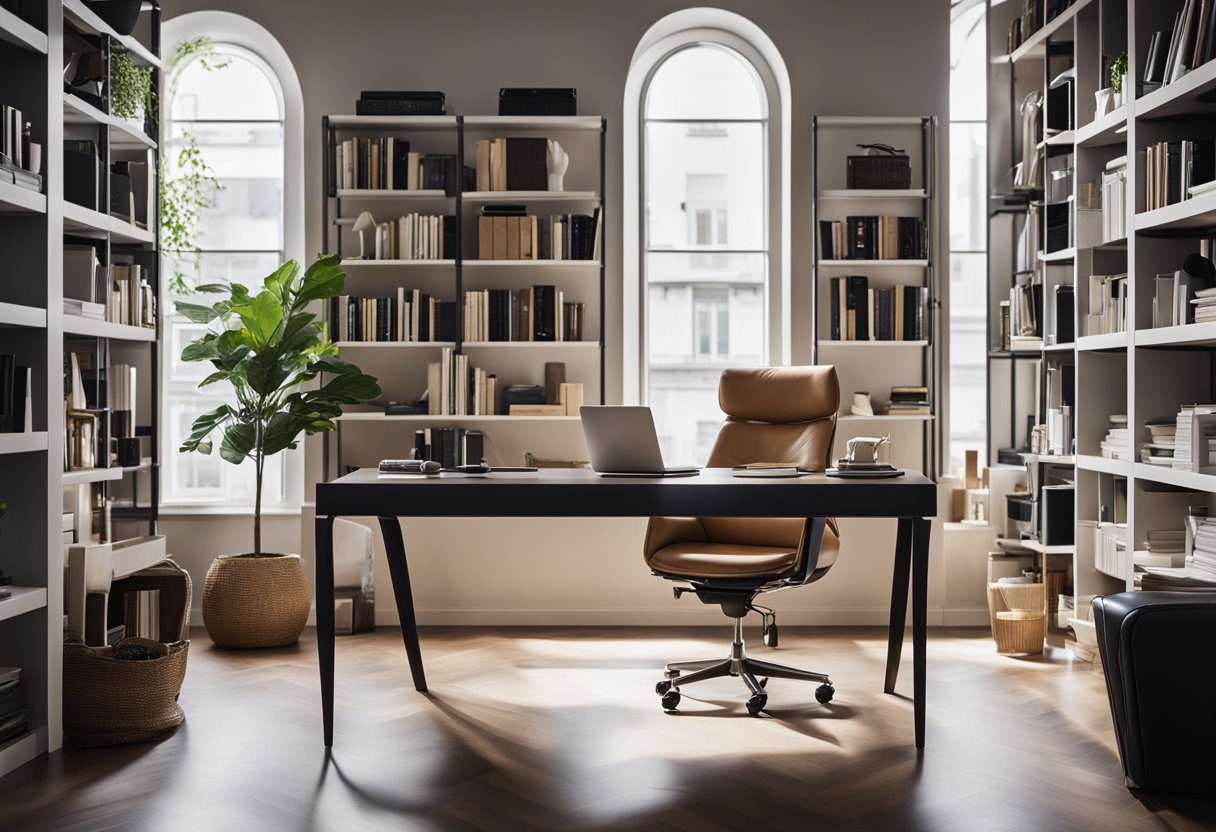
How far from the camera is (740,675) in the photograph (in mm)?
3738

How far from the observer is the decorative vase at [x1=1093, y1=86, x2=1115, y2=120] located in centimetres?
413

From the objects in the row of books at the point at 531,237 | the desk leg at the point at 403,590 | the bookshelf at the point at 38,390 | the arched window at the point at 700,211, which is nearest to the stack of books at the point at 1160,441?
the arched window at the point at 700,211

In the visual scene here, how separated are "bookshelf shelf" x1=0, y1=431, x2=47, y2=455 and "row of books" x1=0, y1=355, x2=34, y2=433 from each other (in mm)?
29

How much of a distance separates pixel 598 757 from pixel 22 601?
1.69 m

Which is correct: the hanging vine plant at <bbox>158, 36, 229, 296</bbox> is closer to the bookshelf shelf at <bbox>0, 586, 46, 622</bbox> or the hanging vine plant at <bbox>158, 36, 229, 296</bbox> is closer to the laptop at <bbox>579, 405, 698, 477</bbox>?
the bookshelf shelf at <bbox>0, 586, 46, 622</bbox>

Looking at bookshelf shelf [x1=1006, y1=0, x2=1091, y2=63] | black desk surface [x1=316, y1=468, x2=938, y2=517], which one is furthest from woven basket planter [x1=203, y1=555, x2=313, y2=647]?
bookshelf shelf [x1=1006, y1=0, x2=1091, y2=63]

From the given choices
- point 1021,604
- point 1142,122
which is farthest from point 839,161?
point 1021,604

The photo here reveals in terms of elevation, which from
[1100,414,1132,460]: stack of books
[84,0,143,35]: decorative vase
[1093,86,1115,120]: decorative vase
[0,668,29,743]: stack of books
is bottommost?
[0,668,29,743]: stack of books

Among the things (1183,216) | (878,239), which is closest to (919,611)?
(1183,216)

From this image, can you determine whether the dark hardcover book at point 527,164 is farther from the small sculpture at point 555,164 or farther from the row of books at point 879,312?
the row of books at point 879,312

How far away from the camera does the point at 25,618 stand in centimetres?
323

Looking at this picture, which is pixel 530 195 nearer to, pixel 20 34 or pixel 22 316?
pixel 20 34

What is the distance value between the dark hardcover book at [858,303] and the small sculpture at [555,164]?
139 centimetres

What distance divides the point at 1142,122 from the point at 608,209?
228 centimetres
